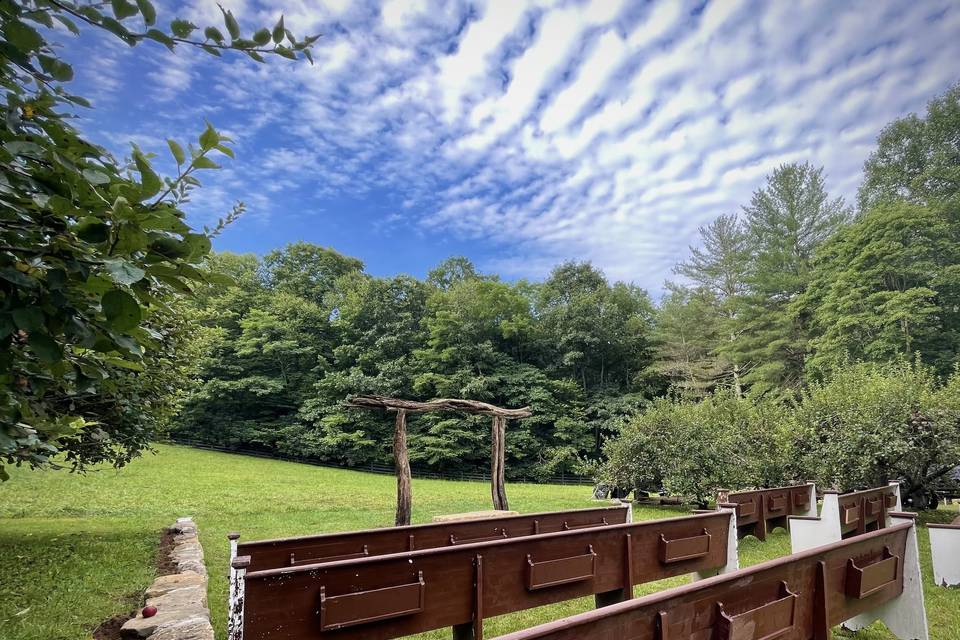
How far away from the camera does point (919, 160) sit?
2127cm

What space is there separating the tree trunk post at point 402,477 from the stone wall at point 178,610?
385 cm

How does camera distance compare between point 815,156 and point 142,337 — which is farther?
point 815,156

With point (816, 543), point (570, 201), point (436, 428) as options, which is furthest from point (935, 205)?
point (436, 428)

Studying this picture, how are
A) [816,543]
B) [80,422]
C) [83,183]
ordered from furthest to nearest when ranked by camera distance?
[816,543] < [80,422] < [83,183]

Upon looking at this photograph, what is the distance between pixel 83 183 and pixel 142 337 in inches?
17.2

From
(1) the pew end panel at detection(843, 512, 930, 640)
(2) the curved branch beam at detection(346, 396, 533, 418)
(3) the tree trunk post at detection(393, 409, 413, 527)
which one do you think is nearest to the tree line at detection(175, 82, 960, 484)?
(2) the curved branch beam at detection(346, 396, 533, 418)

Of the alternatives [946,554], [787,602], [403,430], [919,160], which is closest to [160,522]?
[403,430]

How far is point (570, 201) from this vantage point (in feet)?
91.3

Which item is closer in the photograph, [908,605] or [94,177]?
[94,177]

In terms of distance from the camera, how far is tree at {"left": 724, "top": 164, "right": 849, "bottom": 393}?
22.8 meters

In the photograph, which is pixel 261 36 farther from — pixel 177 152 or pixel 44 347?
pixel 44 347

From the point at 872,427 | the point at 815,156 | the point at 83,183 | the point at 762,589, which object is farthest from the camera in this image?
the point at 815,156

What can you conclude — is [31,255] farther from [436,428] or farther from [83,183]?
[436,428]

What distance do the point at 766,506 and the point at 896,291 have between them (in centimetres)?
1649
